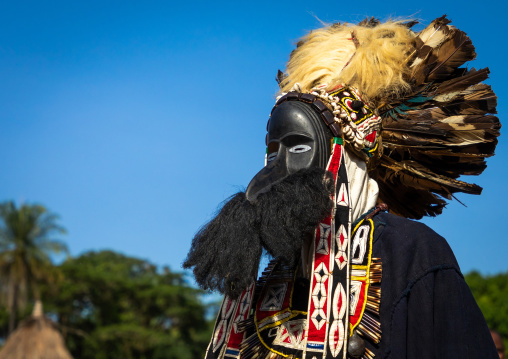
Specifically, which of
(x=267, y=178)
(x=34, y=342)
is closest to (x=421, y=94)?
(x=267, y=178)

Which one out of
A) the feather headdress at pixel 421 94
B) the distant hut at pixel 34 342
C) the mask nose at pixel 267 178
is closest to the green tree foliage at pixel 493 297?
the distant hut at pixel 34 342

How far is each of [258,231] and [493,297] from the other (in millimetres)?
30798

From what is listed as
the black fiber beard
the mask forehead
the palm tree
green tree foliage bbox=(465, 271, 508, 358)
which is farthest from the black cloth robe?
the palm tree

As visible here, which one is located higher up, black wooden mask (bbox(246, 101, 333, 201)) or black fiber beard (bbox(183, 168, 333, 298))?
black wooden mask (bbox(246, 101, 333, 201))

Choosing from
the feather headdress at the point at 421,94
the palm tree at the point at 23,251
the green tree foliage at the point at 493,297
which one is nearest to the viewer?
the feather headdress at the point at 421,94

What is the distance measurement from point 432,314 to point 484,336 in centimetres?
22

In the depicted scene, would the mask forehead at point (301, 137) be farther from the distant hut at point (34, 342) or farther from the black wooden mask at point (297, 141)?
the distant hut at point (34, 342)

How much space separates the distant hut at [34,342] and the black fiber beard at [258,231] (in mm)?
10331

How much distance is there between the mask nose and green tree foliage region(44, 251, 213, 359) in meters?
36.2

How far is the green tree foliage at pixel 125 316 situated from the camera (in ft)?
124

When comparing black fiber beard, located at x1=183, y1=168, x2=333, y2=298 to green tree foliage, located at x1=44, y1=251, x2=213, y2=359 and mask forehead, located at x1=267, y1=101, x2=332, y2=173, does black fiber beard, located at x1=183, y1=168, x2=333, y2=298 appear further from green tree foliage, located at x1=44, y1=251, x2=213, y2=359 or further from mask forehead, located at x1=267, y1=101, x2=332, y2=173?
green tree foliage, located at x1=44, y1=251, x2=213, y2=359

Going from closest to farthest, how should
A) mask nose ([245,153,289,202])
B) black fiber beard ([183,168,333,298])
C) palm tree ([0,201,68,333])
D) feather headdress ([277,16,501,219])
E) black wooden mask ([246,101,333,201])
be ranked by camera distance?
black fiber beard ([183,168,333,298]) < mask nose ([245,153,289,202]) < black wooden mask ([246,101,333,201]) < feather headdress ([277,16,501,219]) < palm tree ([0,201,68,333])

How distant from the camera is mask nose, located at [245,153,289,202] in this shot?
2819 millimetres

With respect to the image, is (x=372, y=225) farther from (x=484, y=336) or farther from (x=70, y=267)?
(x=70, y=267)
